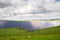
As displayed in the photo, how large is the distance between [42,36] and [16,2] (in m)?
0.71

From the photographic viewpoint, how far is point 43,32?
7129mm

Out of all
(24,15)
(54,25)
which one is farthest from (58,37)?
(24,15)

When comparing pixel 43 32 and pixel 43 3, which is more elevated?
pixel 43 3

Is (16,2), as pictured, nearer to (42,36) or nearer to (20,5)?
(20,5)

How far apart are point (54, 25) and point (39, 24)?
9.8 inches

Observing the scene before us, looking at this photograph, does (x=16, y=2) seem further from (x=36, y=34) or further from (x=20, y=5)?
(x=36, y=34)

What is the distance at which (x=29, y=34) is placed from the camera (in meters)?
7.13

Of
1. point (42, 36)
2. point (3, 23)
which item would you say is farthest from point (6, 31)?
point (42, 36)

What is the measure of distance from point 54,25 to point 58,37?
0.21m

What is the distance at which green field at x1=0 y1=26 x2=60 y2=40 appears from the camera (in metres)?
7.12

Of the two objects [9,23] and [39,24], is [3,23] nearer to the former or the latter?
[9,23]

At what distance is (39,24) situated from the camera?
715 centimetres

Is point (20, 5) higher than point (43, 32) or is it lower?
higher

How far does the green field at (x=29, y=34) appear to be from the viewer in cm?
712
